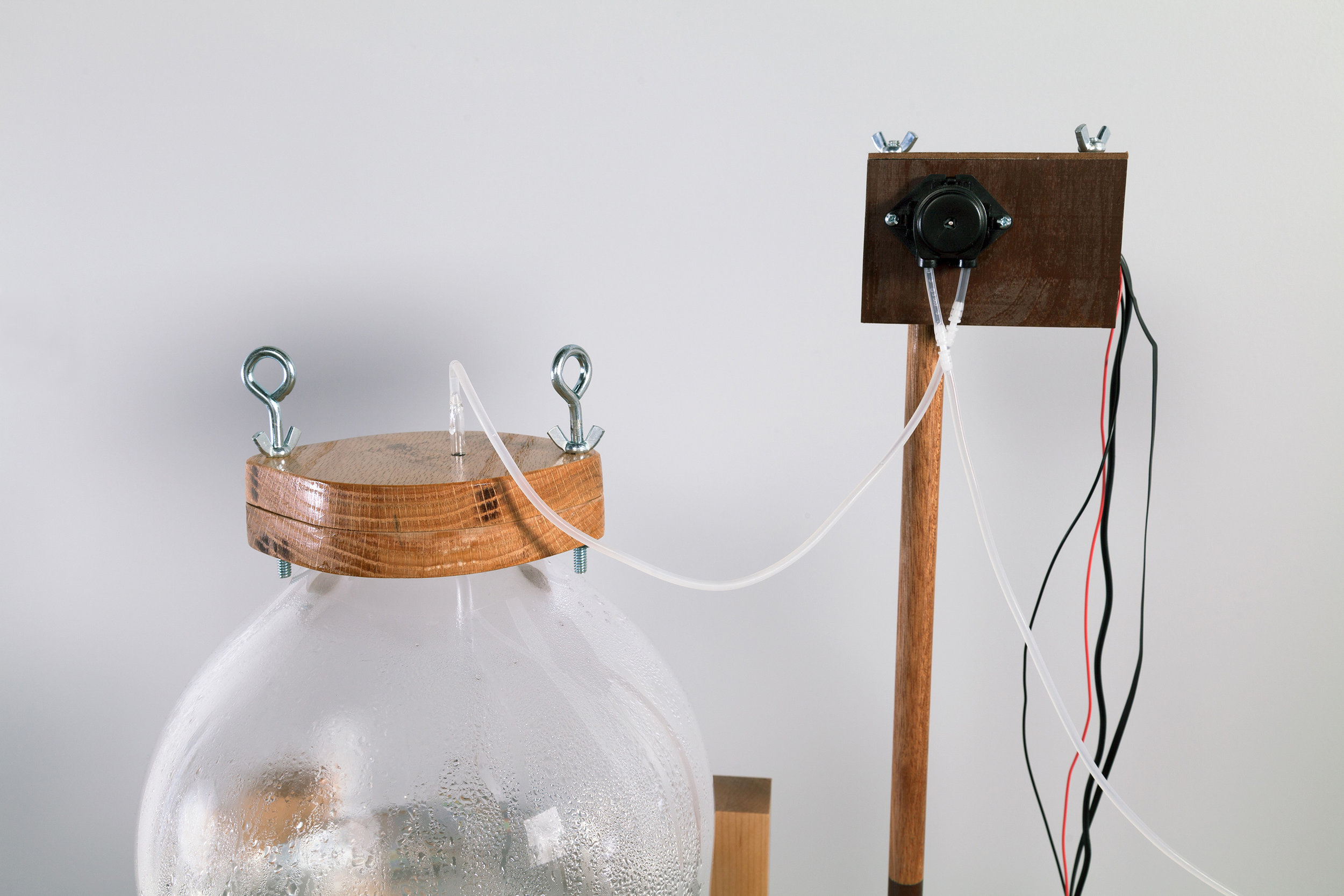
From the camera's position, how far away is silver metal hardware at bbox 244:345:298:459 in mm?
598

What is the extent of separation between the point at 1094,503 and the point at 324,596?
0.67 m

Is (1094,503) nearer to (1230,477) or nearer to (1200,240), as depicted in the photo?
(1230,477)

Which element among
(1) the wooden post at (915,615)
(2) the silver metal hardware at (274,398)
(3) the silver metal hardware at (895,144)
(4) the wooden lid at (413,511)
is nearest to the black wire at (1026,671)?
(1) the wooden post at (915,615)

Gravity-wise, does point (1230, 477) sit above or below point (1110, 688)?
above

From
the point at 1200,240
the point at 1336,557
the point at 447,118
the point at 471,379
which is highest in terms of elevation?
the point at 447,118

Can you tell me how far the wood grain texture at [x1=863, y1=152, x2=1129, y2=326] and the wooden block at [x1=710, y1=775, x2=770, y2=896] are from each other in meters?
0.39

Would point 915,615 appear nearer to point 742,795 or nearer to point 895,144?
point 742,795

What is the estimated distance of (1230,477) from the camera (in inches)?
32.6

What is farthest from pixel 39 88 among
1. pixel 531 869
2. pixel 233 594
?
pixel 531 869

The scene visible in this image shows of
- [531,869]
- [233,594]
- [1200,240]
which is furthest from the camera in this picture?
[233,594]

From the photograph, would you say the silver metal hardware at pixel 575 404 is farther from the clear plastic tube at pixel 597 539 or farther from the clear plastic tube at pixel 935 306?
the clear plastic tube at pixel 935 306

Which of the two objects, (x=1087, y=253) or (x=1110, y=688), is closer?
(x=1087, y=253)

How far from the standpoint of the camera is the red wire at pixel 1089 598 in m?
0.80

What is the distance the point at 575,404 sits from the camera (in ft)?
1.96
